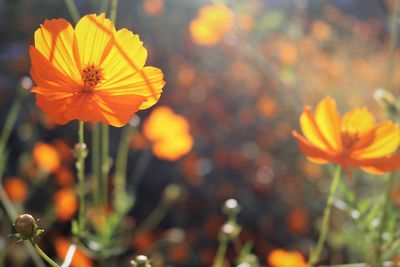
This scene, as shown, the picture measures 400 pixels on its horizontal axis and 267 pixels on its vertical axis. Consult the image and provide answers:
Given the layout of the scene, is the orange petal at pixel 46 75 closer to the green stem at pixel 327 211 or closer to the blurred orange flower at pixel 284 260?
the green stem at pixel 327 211

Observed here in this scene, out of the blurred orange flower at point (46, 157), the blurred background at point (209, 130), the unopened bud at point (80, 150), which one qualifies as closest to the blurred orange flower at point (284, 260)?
the blurred background at point (209, 130)

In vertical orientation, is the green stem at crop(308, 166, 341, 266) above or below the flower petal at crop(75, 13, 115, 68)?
below

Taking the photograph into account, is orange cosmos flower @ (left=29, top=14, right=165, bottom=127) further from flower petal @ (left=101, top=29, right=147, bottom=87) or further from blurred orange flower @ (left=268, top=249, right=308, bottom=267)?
blurred orange flower @ (left=268, top=249, right=308, bottom=267)

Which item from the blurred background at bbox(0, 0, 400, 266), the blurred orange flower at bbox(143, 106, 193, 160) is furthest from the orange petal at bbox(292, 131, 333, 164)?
the blurred orange flower at bbox(143, 106, 193, 160)

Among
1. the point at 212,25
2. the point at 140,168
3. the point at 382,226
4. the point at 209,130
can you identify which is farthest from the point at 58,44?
the point at 209,130

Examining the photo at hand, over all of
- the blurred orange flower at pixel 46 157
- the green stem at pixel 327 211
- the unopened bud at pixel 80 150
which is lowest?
the blurred orange flower at pixel 46 157

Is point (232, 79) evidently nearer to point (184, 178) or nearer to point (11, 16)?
point (184, 178)

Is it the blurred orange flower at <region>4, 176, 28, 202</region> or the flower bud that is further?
the blurred orange flower at <region>4, 176, 28, 202</region>
